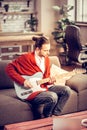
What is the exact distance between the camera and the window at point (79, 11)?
24.4ft

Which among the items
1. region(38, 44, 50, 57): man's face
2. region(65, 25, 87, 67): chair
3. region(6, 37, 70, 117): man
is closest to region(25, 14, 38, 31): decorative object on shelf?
region(65, 25, 87, 67): chair

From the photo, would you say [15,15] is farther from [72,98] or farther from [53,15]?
[72,98]

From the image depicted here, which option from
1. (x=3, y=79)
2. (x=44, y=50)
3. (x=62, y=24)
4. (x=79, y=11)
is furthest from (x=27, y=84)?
(x=79, y=11)

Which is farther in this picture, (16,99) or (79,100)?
(79,100)

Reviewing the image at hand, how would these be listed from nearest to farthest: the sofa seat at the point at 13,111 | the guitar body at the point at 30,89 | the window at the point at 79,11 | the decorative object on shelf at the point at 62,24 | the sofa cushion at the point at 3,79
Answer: the sofa seat at the point at 13,111
the guitar body at the point at 30,89
the sofa cushion at the point at 3,79
the decorative object on shelf at the point at 62,24
the window at the point at 79,11

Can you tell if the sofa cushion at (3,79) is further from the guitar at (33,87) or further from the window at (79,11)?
the window at (79,11)

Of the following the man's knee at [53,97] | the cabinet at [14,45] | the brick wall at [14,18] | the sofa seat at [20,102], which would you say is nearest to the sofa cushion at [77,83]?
the sofa seat at [20,102]

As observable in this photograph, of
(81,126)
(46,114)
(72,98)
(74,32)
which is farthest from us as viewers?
(74,32)

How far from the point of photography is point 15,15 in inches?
291

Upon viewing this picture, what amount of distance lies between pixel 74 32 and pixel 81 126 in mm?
3664

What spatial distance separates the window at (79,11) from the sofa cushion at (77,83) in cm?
384

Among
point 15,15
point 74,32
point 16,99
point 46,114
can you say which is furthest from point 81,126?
point 15,15

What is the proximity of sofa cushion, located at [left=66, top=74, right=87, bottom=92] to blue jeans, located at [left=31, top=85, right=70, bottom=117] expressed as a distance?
1.08 ft

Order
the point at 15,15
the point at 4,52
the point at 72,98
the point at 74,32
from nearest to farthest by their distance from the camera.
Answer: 1. the point at 72,98
2. the point at 74,32
3. the point at 4,52
4. the point at 15,15
